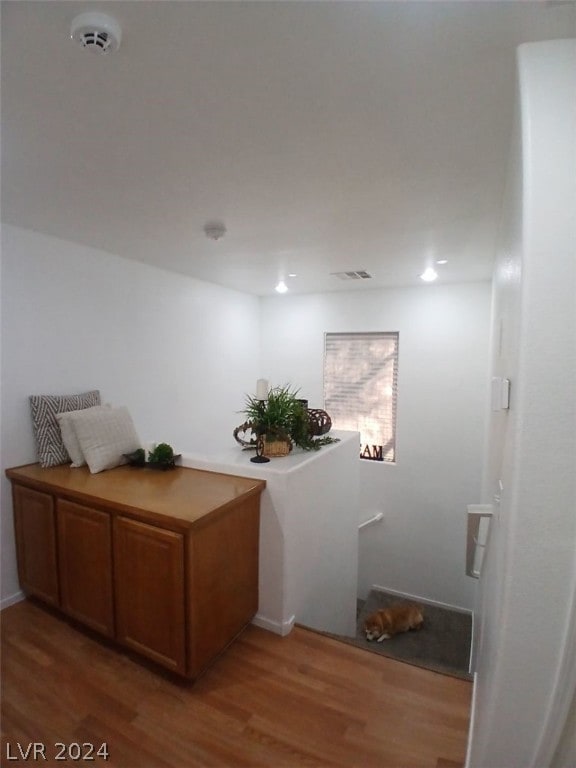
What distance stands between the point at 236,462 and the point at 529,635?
1.60m

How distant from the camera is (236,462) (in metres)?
2.29

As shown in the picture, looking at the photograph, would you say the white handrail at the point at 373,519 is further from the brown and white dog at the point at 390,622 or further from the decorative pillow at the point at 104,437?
the decorative pillow at the point at 104,437

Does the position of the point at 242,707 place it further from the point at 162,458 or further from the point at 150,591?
the point at 162,458

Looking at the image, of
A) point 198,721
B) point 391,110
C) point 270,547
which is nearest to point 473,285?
point 391,110

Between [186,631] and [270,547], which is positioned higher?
[270,547]

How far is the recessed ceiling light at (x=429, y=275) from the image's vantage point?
11.8 ft

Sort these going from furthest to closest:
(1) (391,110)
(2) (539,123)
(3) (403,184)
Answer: (3) (403,184), (1) (391,110), (2) (539,123)

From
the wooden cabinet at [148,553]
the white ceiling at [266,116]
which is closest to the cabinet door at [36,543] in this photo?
the wooden cabinet at [148,553]

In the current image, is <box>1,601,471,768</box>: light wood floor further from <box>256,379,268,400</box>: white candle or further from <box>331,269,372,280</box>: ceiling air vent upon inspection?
<box>331,269,372,280</box>: ceiling air vent

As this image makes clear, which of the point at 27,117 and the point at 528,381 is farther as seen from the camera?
the point at 27,117

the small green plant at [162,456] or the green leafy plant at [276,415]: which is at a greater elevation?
the green leafy plant at [276,415]

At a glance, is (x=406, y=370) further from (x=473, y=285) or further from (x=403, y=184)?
(x=403, y=184)

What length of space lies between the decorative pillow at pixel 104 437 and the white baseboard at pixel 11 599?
97 centimetres

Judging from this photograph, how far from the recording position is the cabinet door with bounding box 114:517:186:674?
1691 millimetres
